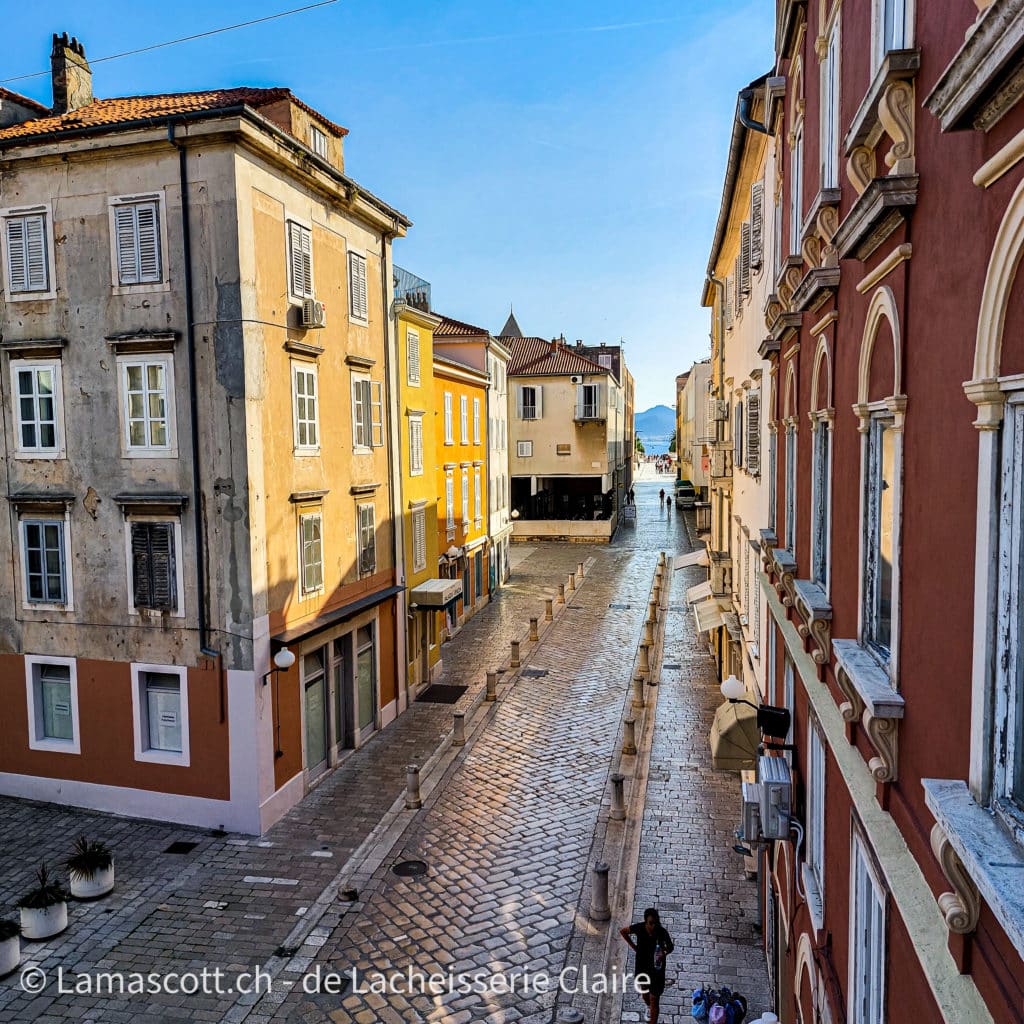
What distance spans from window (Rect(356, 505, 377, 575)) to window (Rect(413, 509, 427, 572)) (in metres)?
3.13

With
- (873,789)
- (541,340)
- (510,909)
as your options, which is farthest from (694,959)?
(541,340)

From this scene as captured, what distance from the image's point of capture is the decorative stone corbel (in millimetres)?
2836

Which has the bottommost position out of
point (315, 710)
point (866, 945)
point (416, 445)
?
point (315, 710)

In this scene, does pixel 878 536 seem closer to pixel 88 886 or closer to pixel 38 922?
pixel 38 922

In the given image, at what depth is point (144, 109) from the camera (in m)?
16.5

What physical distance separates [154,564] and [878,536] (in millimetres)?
13701

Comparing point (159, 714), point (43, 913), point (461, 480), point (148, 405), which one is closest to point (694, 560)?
point (461, 480)

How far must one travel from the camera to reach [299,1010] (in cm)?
1019

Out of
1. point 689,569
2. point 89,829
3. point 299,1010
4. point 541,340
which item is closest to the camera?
point 299,1010

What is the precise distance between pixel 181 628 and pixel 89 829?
4059 mm

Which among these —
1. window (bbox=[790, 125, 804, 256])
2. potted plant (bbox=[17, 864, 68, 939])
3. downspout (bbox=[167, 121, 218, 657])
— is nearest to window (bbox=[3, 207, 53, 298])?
downspout (bbox=[167, 121, 218, 657])

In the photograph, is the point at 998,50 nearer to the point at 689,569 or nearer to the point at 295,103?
the point at 295,103

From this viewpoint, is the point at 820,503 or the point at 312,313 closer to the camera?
the point at 820,503

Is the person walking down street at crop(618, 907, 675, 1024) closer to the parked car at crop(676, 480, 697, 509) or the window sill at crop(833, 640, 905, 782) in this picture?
the window sill at crop(833, 640, 905, 782)
